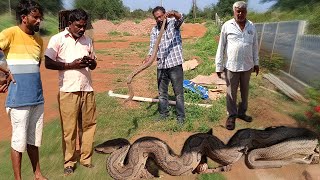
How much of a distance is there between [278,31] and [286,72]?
205cm

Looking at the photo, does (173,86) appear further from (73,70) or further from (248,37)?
(73,70)

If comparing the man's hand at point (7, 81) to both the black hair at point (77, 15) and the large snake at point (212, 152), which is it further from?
the large snake at point (212, 152)

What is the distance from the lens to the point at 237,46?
526 centimetres

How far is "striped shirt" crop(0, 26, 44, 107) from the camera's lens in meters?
3.47

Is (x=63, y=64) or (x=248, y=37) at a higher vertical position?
(x=248, y=37)

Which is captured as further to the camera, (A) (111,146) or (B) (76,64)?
(A) (111,146)

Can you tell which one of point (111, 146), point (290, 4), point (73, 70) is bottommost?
point (111, 146)

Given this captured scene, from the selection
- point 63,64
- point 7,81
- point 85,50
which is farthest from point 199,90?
point 7,81

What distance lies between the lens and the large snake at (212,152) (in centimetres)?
435

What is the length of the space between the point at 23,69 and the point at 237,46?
3253 mm

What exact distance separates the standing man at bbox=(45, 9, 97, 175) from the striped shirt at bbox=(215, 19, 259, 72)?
2.30m

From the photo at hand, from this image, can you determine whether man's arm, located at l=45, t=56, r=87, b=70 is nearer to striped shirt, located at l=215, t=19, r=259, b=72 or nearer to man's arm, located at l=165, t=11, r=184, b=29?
man's arm, located at l=165, t=11, r=184, b=29

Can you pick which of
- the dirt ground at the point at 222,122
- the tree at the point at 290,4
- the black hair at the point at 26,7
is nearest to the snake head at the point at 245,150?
the dirt ground at the point at 222,122

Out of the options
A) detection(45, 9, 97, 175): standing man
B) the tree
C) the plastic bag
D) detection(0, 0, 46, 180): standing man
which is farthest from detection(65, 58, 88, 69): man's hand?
the tree
